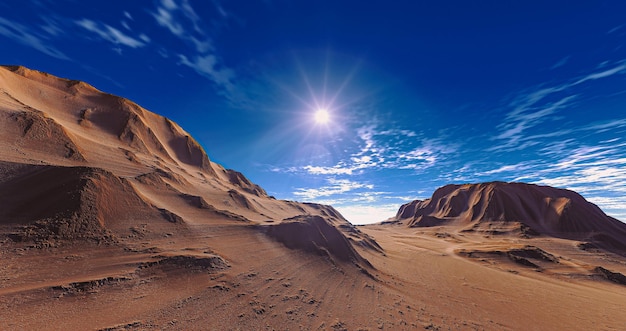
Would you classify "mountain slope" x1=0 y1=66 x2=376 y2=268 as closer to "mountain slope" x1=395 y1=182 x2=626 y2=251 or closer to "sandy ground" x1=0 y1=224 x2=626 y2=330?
"sandy ground" x1=0 y1=224 x2=626 y2=330

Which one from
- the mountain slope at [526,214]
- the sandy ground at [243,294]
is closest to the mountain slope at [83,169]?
the sandy ground at [243,294]

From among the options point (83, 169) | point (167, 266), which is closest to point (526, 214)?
point (167, 266)

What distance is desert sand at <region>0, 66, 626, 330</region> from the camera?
9.17m

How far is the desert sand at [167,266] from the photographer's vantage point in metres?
9.17

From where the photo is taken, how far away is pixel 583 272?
1164 inches

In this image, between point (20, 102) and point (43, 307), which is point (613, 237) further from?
point (20, 102)

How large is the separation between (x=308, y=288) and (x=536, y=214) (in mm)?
104827

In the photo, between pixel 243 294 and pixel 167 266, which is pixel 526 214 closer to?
pixel 243 294

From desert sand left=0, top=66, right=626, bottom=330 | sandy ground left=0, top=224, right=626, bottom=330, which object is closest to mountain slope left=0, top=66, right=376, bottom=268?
desert sand left=0, top=66, right=626, bottom=330

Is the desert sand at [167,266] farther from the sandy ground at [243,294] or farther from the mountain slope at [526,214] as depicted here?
the mountain slope at [526,214]

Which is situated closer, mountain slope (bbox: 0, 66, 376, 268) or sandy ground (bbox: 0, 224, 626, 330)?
sandy ground (bbox: 0, 224, 626, 330)

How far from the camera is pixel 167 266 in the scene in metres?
11.7

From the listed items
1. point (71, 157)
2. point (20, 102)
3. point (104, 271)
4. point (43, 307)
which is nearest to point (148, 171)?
point (71, 157)

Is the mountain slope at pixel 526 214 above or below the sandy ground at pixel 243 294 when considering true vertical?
above
